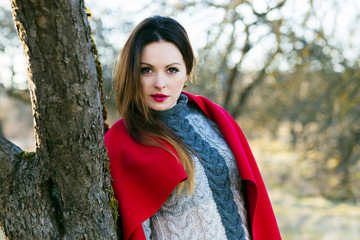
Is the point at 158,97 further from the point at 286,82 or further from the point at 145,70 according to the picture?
the point at 286,82

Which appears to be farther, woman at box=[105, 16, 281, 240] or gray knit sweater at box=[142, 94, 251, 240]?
gray knit sweater at box=[142, 94, 251, 240]

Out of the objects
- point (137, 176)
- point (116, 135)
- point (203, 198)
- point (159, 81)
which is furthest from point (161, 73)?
point (203, 198)

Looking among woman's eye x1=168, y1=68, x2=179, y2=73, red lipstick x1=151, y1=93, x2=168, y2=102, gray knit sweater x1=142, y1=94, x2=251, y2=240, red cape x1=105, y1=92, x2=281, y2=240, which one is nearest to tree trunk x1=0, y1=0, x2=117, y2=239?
red cape x1=105, y1=92, x2=281, y2=240

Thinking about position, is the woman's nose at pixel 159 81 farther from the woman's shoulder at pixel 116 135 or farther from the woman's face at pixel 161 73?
the woman's shoulder at pixel 116 135

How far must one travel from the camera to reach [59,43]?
3.35ft

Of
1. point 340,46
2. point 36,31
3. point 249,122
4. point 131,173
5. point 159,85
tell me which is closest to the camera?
point 36,31

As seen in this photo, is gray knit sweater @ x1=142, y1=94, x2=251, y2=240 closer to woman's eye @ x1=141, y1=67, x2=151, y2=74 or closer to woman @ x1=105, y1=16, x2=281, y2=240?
woman @ x1=105, y1=16, x2=281, y2=240

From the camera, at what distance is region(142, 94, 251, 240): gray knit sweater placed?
1.70 metres

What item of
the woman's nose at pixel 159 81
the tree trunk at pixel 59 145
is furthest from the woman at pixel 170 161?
the tree trunk at pixel 59 145

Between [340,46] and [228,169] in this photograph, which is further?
[340,46]

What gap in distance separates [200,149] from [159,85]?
0.38 metres

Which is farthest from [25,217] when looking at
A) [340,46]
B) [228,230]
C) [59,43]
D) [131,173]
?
[340,46]

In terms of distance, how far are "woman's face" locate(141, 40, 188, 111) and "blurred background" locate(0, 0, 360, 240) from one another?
0.30 meters

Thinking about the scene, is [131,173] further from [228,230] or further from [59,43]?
[59,43]
